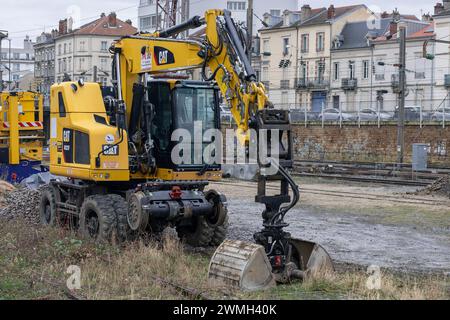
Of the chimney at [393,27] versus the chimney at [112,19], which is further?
the chimney at [112,19]

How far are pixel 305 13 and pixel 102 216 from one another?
68779mm

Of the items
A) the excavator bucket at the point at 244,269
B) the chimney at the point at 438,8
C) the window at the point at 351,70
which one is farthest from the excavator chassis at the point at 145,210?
the window at the point at 351,70

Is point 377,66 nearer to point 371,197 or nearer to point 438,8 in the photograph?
point 438,8

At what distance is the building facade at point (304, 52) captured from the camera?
76500 millimetres

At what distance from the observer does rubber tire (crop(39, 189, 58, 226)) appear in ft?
53.0

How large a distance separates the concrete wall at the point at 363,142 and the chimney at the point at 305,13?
103ft

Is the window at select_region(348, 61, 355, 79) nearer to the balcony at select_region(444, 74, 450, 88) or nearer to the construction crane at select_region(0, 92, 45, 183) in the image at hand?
the balcony at select_region(444, 74, 450, 88)

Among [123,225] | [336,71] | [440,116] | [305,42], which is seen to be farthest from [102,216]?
[305,42]

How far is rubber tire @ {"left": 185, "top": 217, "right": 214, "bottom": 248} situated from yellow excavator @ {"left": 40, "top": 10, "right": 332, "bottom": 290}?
19 mm

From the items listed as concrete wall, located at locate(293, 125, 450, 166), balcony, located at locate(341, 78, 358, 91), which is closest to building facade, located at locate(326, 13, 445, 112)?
balcony, located at locate(341, 78, 358, 91)

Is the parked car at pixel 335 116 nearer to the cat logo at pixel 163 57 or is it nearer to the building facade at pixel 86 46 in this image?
the cat logo at pixel 163 57

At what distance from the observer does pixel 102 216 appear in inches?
544
